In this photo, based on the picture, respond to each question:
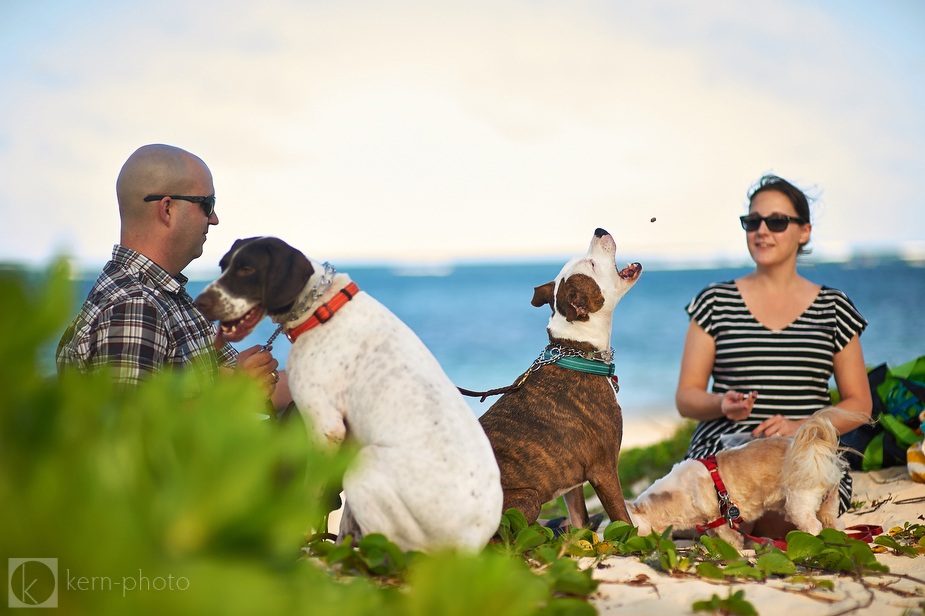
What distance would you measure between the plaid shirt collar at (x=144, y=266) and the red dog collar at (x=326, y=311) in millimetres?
1299

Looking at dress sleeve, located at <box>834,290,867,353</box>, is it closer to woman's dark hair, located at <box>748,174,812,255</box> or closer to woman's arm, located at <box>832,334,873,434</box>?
woman's arm, located at <box>832,334,873,434</box>

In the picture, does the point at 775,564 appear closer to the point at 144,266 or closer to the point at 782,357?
the point at 782,357

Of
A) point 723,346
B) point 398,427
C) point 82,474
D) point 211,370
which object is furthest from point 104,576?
point 723,346

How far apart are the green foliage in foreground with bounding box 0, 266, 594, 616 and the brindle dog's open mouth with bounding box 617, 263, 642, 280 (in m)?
2.54

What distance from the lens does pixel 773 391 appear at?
4.43m

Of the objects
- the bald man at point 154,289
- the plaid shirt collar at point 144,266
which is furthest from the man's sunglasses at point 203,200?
the plaid shirt collar at point 144,266

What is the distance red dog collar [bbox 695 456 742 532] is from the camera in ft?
11.6

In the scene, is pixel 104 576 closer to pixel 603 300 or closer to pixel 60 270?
pixel 60 270

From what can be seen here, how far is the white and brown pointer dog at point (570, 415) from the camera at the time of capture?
3.07 meters

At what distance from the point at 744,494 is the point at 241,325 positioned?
2881mm

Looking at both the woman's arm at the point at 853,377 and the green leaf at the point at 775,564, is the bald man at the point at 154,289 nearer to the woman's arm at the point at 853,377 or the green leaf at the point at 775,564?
the green leaf at the point at 775,564

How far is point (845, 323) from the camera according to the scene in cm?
449

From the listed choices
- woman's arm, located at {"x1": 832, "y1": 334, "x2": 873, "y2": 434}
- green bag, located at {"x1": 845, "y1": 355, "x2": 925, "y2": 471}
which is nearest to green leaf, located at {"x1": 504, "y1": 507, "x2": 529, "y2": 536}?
woman's arm, located at {"x1": 832, "y1": 334, "x2": 873, "y2": 434}

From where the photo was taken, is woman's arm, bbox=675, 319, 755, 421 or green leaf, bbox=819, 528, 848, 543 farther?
woman's arm, bbox=675, 319, 755, 421
